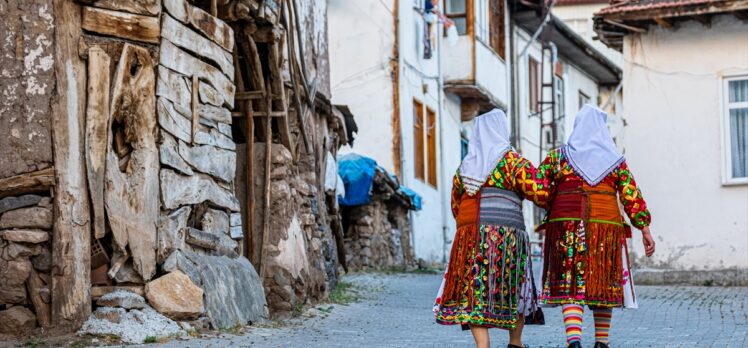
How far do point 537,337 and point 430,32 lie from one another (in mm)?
14544

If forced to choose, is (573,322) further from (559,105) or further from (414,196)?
(559,105)

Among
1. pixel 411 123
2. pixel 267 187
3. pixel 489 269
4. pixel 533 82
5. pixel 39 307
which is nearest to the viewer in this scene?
pixel 489 269

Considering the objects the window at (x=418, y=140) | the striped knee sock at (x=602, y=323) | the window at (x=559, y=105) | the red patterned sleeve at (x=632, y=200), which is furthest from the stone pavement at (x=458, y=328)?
the window at (x=559, y=105)

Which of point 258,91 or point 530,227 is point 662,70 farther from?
point 530,227

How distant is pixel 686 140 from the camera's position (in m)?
17.3

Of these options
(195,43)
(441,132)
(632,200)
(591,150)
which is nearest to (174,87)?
(195,43)

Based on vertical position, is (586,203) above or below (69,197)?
below

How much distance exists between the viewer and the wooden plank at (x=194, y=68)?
A: 9.48 metres

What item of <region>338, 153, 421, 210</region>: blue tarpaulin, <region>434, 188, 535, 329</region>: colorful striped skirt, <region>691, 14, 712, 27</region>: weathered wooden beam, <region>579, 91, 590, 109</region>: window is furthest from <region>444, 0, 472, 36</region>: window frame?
<region>434, 188, 535, 329</region>: colorful striped skirt

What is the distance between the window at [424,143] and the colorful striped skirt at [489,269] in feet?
49.7

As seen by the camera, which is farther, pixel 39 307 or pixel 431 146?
pixel 431 146

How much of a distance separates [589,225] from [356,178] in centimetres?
1079

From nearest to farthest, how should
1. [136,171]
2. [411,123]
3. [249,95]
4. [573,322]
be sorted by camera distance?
[573,322] < [136,171] < [249,95] < [411,123]

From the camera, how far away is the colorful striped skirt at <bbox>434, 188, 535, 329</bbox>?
7723 mm
